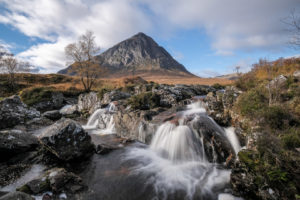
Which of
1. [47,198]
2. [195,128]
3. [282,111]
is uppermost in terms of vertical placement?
[282,111]

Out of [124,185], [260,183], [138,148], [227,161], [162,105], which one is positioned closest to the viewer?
[260,183]

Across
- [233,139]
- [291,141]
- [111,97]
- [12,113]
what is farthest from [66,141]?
[111,97]

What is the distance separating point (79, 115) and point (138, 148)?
14872 mm

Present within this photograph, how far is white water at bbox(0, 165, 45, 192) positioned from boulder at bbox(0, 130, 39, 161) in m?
2.00

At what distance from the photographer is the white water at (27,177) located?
5.68m

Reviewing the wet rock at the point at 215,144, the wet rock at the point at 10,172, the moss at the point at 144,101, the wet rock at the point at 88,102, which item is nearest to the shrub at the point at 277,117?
the wet rock at the point at 215,144

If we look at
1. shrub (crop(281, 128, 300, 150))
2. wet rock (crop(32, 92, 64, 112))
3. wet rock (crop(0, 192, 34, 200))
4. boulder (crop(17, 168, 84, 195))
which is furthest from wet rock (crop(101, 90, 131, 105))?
shrub (crop(281, 128, 300, 150))

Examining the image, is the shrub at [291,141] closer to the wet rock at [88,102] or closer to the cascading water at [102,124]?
the cascading water at [102,124]

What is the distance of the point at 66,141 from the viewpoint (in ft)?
24.9

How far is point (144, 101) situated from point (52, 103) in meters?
19.5

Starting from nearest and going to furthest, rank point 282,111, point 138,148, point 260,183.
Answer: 1. point 260,183
2. point 282,111
3. point 138,148

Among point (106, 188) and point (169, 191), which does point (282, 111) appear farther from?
point (106, 188)

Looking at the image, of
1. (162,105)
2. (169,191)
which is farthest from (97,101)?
(169,191)

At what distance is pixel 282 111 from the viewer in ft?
21.9
